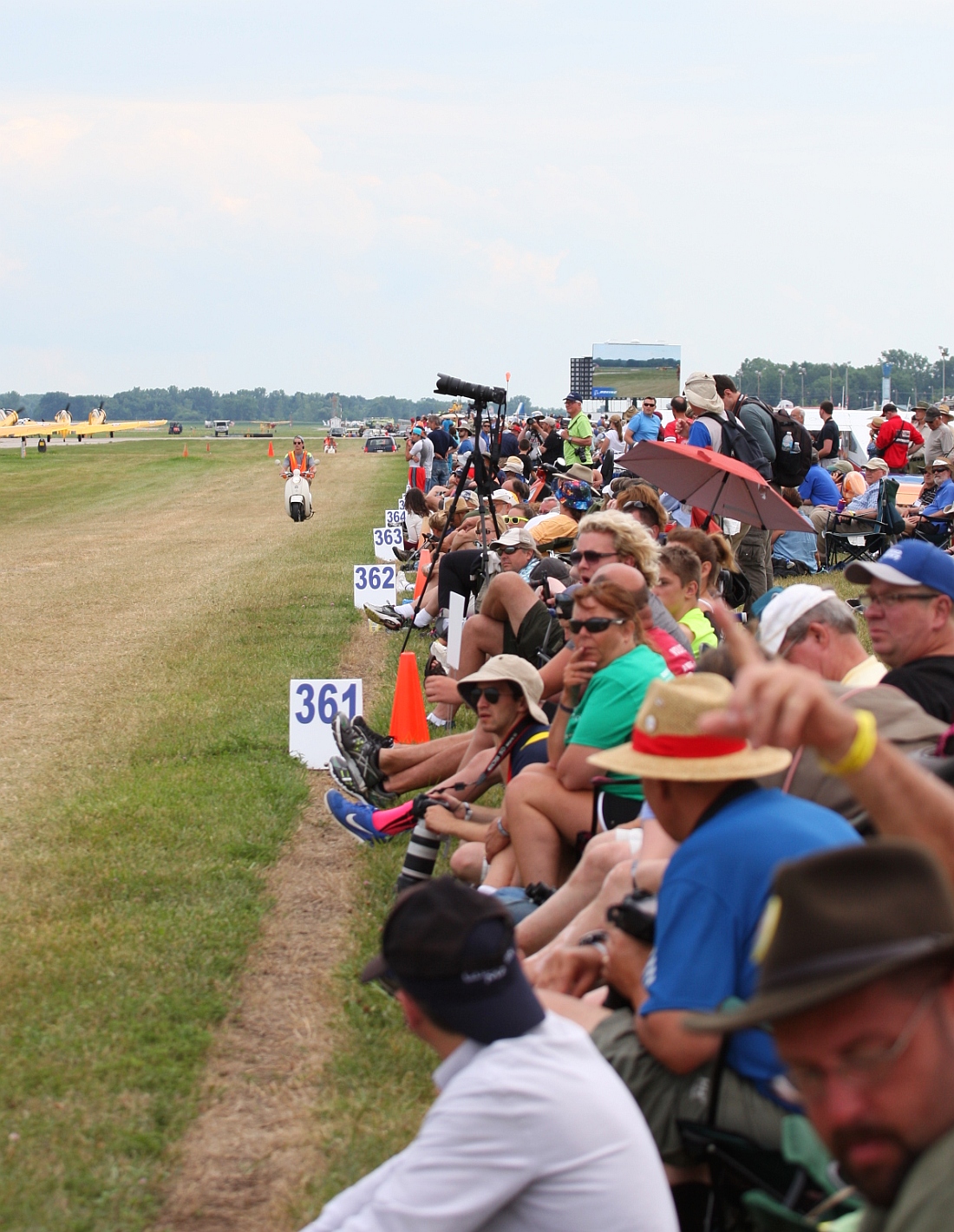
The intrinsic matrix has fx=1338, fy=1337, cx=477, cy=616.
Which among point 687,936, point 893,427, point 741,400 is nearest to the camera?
point 687,936

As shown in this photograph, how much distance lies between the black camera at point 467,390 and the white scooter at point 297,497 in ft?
63.1

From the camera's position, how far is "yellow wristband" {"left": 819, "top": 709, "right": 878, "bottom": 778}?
211cm

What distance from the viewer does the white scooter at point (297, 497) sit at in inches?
1136

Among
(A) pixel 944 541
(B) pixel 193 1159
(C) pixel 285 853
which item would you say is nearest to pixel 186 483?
(A) pixel 944 541

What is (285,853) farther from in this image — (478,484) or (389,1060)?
(478,484)

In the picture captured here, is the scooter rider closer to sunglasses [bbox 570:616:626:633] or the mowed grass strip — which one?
the mowed grass strip

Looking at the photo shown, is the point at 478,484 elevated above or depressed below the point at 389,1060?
above

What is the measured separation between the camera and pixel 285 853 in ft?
23.0

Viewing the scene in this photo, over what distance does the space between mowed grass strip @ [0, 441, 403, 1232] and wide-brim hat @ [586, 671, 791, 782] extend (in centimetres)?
208

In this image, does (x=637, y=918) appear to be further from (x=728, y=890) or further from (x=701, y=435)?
(x=701, y=435)

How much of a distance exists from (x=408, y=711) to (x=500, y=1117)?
6.29 metres

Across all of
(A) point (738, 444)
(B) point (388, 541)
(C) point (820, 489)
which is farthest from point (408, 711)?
(B) point (388, 541)

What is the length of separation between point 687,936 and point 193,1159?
2.08 metres

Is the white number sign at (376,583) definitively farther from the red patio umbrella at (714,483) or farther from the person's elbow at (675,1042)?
the person's elbow at (675,1042)
